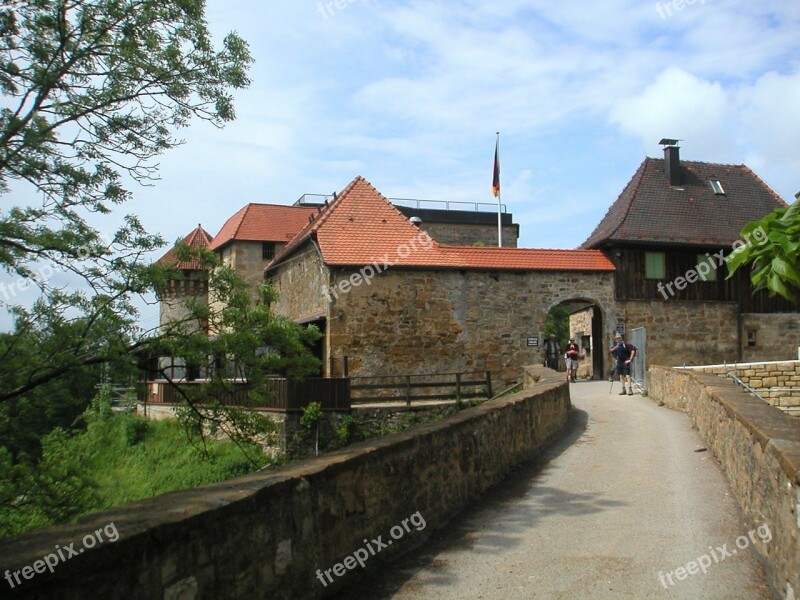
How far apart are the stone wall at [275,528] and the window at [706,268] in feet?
74.4

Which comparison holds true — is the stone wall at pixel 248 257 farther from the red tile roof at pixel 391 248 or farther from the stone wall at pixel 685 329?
the stone wall at pixel 685 329

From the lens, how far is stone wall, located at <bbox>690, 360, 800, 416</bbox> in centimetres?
1634

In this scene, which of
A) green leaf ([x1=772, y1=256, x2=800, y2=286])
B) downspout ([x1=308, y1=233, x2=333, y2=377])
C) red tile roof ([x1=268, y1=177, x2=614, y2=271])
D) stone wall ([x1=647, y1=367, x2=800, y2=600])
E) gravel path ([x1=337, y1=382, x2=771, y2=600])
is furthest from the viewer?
red tile roof ([x1=268, y1=177, x2=614, y2=271])

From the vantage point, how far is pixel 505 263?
26266 millimetres

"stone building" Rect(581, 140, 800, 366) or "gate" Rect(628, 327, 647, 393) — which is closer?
"gate" Rect(628, 327, 647, 393)

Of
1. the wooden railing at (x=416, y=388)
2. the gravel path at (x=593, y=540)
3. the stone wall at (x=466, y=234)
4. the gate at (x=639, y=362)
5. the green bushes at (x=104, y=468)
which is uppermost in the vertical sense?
the stone wall at (x=466, y=234)

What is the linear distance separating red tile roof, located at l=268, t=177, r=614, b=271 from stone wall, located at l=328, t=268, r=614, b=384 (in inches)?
15.4

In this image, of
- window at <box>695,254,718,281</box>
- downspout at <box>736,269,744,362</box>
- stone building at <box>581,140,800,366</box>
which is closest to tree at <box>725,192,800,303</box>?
stone building at <box>581,140,800,366</box>

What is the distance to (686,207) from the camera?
29.7 metres

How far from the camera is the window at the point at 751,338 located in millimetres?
28812

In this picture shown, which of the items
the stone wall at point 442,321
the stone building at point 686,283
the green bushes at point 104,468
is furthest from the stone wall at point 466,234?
the green bushes at point 104,468

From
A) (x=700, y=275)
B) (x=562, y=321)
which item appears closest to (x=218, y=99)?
(x=700, y=275)

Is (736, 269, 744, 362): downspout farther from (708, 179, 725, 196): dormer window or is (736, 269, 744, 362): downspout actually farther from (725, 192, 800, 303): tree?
(725, 192, 800, 303): tree

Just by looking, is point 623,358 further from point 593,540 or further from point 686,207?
point 593,540
